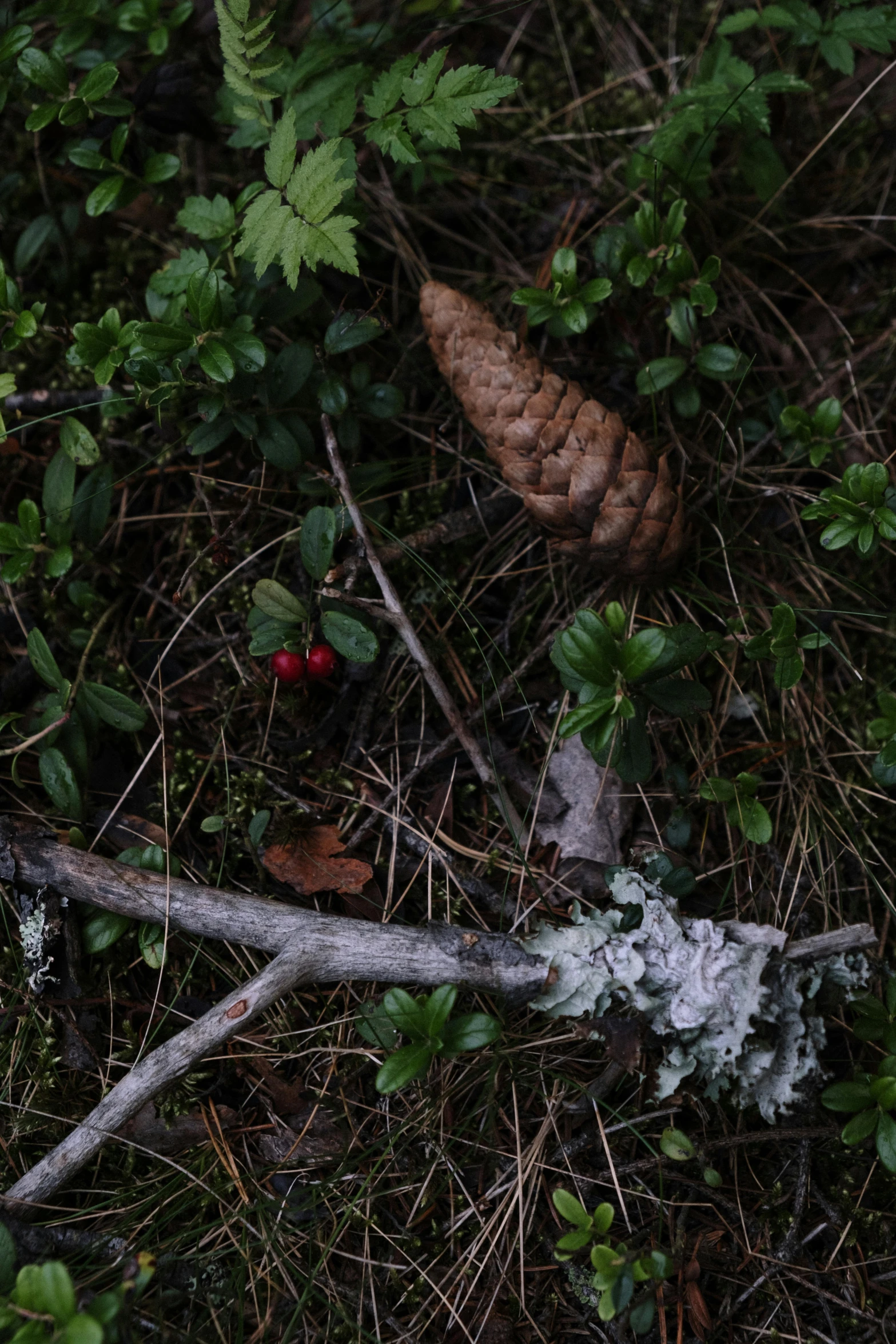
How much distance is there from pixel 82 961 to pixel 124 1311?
99 cm

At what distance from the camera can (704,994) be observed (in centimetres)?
235

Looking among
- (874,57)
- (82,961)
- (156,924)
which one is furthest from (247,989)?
(874,57)

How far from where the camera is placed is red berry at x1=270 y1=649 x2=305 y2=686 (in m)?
2.67

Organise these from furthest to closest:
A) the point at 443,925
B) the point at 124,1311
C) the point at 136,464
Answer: the point at 136,464 < the point at 443,925 < the point at 124,1311

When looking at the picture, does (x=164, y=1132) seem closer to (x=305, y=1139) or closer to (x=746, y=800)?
(x=305, y=1139)

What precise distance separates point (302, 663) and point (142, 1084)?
4.04ft

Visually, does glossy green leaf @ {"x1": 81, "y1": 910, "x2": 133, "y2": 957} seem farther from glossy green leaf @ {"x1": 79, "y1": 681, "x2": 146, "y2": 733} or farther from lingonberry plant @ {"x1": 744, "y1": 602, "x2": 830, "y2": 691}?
lingonberry plant @ {"x1": 744, "y1": 602, "x2": 830, "y2": 691}

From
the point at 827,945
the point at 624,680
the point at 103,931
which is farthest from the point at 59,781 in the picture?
the point at 827,945

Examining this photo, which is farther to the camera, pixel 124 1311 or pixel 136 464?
pixel 136 464

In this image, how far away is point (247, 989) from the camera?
7.59 ft

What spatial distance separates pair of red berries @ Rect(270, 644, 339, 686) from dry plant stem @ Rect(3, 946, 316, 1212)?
88 cm

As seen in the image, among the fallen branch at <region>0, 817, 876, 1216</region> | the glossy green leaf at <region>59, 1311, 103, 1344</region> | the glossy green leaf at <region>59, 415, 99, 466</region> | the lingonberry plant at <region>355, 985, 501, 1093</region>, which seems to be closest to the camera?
the glossy green leaf at <region>59, 1311, 103, 1344</region>

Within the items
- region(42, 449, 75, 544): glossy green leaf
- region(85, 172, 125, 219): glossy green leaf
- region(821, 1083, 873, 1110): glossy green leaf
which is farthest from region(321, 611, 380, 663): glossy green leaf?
region(821, 1083, 873, 1110): glossy green leaf

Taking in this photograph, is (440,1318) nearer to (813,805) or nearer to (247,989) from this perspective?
(247,989)
